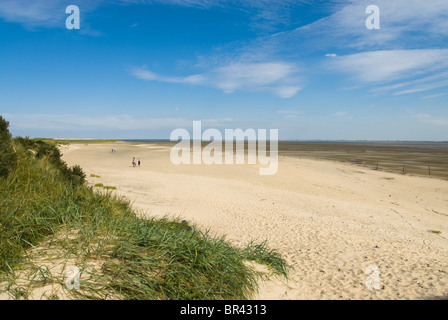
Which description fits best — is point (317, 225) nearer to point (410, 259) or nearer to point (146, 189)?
point (410, 259)

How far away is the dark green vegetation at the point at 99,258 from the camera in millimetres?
2927

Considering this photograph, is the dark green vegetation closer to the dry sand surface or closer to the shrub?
the shrub

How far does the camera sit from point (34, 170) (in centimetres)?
622

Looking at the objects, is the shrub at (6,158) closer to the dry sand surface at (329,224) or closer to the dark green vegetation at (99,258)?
the dark green vegetation at (99,258)

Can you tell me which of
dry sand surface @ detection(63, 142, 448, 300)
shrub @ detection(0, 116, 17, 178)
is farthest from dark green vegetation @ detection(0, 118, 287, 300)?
dry sand surface @ detection(63, 142, 448, 300)

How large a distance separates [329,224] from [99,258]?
8.82 metres

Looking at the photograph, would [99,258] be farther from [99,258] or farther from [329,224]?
[329,224]

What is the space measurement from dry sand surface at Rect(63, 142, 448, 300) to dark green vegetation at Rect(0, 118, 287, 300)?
1.07 m

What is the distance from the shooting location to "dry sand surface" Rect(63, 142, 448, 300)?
5219 millimetres

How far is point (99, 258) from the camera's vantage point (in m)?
3.41

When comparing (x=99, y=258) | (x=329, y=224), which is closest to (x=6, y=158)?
(x=99, y=258)
